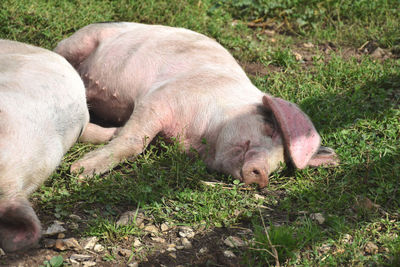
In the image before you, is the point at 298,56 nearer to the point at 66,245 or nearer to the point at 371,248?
the point at 371,248

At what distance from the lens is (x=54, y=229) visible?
3.35 metres

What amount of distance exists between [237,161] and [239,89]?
706 mm

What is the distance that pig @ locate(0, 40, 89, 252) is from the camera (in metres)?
3.14

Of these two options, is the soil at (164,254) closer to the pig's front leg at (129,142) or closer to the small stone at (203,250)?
the small stone at (203,250)

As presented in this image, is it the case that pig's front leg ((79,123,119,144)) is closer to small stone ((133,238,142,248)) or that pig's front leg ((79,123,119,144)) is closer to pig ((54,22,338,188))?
pig ((54,22,338,188))

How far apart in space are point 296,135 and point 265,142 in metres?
0.24

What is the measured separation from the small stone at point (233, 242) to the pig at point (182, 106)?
23.3 inches

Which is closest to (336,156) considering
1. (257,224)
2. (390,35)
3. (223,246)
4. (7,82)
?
(257,224)

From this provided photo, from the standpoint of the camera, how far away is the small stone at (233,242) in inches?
132

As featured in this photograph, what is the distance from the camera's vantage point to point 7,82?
3588 millimetres

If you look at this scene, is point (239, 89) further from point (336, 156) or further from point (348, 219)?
point (348, 219)

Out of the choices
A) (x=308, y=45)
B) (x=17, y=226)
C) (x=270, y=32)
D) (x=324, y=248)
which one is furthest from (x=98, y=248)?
(x=270, y=32)

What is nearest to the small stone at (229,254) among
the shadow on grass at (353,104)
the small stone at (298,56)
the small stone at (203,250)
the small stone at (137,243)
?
the small stone at (203,250)

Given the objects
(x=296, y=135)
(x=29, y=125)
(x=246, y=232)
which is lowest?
(x=246, y=232)
